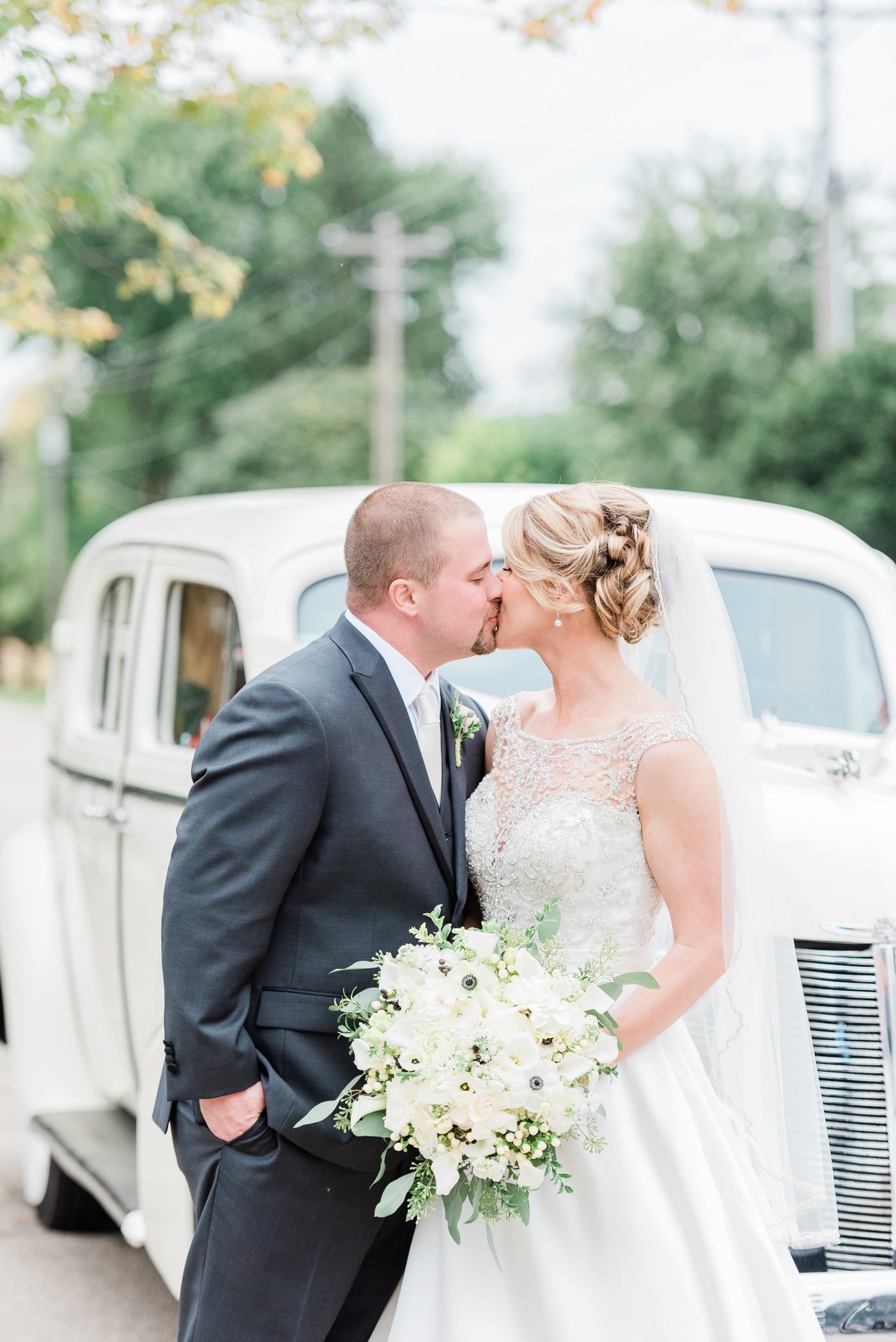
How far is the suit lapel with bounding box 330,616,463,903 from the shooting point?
244 centimetres

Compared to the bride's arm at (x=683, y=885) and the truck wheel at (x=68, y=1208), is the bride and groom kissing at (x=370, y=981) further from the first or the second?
the truck wheel at (x=68, y=1208)

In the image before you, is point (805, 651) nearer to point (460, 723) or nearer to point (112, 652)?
point (460, 723)

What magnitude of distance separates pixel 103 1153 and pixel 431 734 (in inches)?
77.4

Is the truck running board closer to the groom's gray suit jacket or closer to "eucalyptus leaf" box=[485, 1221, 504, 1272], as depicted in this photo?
the groom's gray suit jacket

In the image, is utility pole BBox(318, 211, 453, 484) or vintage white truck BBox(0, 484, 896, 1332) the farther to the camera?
utility pole BBox(318, 211, 453, 484)

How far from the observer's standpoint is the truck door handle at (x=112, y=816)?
394 cm

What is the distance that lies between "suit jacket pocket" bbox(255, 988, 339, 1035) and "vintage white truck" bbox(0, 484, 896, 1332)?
0.92m

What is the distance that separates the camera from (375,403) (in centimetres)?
3291

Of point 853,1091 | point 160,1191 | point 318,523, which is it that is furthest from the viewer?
point 318,523

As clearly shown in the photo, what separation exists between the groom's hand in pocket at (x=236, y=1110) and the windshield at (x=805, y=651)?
2244 mm

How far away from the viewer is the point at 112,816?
4.05 metres

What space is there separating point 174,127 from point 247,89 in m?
32.3

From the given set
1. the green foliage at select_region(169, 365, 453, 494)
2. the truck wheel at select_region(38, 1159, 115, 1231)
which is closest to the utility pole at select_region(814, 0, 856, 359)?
the truck wheel at select_region(38, 1159, 115, 1231)

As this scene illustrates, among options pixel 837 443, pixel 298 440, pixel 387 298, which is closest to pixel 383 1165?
pixel 837 443
